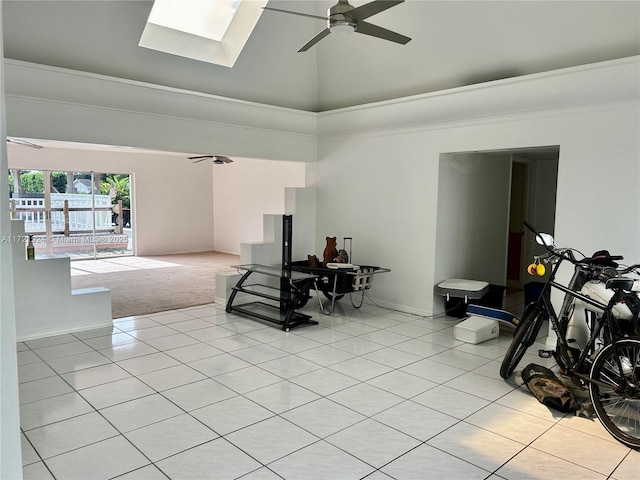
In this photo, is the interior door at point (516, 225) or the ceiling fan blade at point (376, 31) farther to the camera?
the interior door at point (516, 225)

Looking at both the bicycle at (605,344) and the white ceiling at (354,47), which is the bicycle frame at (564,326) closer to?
the bicycle at (605,344)

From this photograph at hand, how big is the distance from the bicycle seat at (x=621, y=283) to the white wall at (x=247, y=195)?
737 centimetres

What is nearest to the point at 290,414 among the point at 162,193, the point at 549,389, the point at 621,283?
the point at 549,389

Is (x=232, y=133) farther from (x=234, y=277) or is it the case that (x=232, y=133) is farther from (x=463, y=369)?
(x=463, y=369)

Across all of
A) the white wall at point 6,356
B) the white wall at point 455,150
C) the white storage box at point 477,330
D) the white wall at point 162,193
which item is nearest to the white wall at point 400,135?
the white wall at point 455,150

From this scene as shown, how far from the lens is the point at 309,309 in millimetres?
6621

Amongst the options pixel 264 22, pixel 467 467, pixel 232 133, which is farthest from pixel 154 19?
pixel 467 467

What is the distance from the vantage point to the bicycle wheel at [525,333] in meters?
3.84

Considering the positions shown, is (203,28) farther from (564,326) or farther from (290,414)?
(564,326)

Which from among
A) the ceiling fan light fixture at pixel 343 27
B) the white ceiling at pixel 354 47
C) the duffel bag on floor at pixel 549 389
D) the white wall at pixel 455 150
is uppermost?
the white ceiling at pixel 354 47

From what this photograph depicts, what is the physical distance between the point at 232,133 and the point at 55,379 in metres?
3.66

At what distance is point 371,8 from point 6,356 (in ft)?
10.2

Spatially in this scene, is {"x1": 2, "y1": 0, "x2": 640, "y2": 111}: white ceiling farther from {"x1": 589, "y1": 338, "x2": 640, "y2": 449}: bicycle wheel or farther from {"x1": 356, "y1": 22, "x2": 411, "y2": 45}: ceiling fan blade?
{"x1": 589, "y1": 338, "x2": 640, "y2": 449}: bicycle wheel

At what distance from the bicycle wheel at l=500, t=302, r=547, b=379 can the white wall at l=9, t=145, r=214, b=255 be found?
986 centimetres
